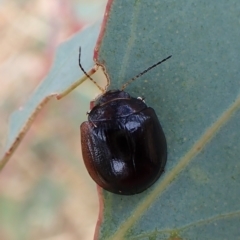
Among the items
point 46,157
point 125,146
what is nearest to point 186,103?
point 125,146

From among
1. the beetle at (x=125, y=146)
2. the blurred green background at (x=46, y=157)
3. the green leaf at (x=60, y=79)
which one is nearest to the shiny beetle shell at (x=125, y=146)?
the beetle at (x=125, y=146)

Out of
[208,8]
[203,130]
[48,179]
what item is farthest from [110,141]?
[48,179]

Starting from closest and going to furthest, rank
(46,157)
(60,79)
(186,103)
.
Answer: (186,103) → (60,79) → (46,157)

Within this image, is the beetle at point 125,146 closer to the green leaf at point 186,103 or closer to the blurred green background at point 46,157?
the green leaf at point 186,103

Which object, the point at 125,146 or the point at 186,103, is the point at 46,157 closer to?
the point at 125,146

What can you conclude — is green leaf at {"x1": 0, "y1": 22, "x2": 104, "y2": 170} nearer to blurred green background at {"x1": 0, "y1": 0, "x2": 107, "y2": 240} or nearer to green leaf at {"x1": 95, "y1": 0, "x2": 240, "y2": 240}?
green leaf at {"x1": 95, "y1": 0, "x2": 240, "y2": 240}

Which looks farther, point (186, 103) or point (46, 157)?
point (46, 157)

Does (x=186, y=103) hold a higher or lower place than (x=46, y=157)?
higher
